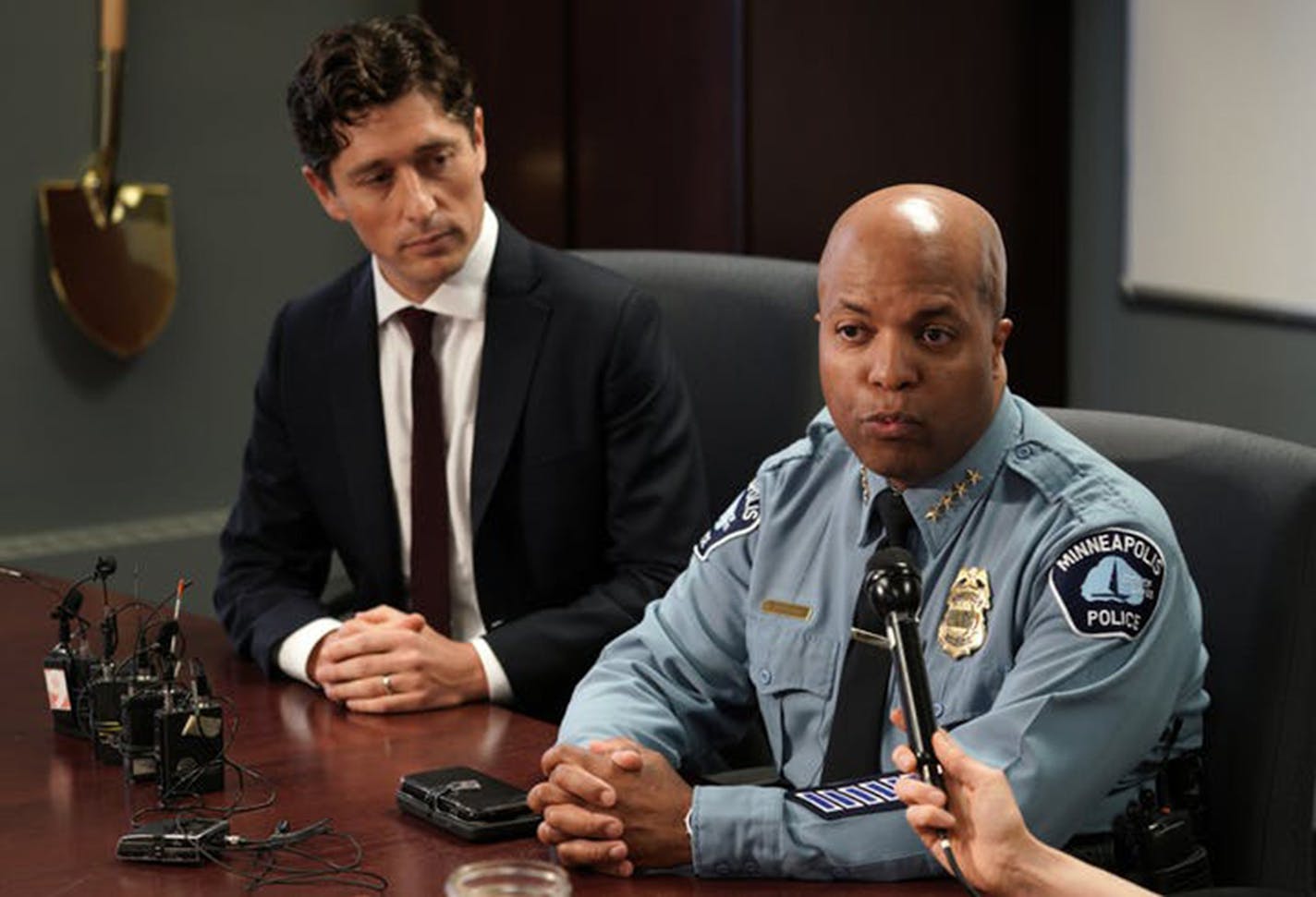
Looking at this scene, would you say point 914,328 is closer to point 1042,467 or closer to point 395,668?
point 1042,467

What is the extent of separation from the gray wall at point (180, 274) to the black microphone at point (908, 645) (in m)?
3.17

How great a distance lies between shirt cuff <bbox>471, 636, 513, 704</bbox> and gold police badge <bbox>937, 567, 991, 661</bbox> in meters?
0.68

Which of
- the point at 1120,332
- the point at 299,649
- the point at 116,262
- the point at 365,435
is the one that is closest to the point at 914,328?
the point at 299,649

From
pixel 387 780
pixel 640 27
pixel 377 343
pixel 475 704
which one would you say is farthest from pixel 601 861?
pixel 640 27

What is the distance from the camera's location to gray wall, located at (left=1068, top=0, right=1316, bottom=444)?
4281 millimetres

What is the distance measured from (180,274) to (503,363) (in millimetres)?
1881

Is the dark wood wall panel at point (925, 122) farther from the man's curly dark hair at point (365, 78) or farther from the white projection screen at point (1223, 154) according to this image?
the man's curly dark hair at point (365, 78)

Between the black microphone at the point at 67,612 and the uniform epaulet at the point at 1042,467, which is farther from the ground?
the uniform epaulet at the point at 1042,467

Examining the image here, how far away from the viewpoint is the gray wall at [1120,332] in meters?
4.28

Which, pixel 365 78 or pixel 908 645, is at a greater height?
pixel 365 78

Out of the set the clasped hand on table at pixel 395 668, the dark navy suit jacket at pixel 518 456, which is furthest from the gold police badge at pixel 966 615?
the dark navy suit jacket at pixel 518 456

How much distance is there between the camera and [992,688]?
213 cm

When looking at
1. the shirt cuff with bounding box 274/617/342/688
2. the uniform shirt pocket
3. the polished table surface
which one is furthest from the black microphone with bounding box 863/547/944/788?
the shirt cuff with bounding box 274/617/342/688

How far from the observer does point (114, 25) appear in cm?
438
